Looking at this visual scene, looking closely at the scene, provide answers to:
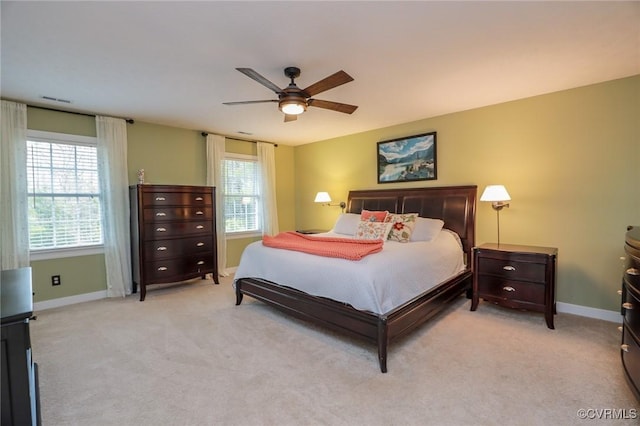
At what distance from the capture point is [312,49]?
93.7 inches

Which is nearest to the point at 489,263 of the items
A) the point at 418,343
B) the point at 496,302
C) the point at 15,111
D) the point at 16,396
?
the point at 496,302

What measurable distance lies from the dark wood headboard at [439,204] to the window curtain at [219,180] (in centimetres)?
239

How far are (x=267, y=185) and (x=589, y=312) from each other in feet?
16.1

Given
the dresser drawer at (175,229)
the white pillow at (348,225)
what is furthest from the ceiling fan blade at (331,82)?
the dresser drawer at (175,229)

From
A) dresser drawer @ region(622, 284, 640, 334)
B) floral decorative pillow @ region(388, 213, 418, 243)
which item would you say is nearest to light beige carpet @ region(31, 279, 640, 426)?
dresser drawer @ region(622, 284, 640, 334)

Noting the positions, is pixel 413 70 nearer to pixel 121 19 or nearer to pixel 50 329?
pixel 121 19

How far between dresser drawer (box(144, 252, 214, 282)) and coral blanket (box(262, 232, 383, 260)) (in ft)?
4.94

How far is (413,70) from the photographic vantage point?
9.12ft

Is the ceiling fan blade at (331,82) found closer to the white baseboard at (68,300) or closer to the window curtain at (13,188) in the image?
the window curtain at (13,188)

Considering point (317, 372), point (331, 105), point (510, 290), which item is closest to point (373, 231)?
point (510, 290)

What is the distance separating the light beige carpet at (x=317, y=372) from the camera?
1.82 meters

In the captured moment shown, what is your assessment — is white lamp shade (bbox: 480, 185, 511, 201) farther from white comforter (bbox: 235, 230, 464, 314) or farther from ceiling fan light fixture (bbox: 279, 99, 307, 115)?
ceiling fan light fixture (bbox: 279, 99, 307, 115)

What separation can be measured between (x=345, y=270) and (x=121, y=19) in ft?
7.77

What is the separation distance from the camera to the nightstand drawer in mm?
3006
